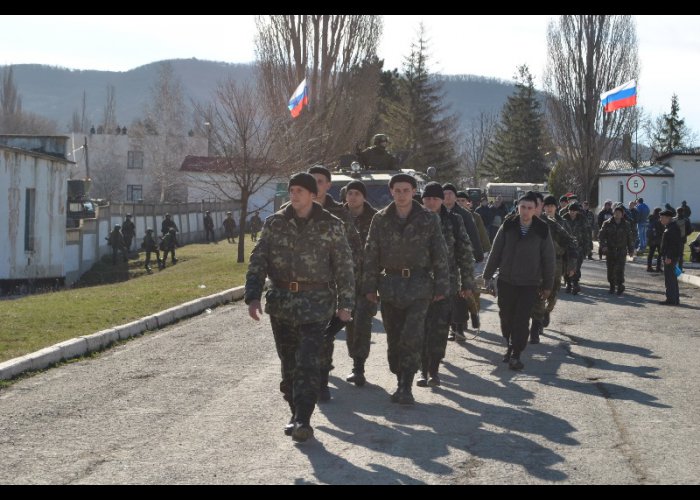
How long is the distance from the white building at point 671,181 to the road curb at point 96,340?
4496 centimetres

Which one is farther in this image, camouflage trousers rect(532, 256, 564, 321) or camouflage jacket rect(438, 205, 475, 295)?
camouflage trousers rect(532, 256, 564, 321)

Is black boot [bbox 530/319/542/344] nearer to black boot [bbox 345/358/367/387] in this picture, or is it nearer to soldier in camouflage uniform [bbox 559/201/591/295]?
black boot [bbox 345/358/367/387]

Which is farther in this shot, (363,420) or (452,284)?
(452,284)

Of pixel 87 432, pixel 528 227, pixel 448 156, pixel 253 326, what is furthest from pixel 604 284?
pixel 448 156

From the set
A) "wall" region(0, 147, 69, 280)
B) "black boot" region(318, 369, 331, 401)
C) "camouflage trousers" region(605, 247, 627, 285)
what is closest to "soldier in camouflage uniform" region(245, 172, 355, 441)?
"black boot" region(318, 369, 331, 401)

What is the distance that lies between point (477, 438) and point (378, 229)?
95.2 inches

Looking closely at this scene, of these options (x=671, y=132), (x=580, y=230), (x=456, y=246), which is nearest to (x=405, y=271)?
(x=456, y=246)

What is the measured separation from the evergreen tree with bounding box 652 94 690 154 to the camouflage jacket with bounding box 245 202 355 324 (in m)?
85.9

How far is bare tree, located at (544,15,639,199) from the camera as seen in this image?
192 feet

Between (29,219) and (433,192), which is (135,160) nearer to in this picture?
(29,219)

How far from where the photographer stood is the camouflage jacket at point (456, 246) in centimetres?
1096

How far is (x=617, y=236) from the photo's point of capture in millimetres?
21906

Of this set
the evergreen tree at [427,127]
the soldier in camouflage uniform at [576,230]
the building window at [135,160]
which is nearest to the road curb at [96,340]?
the soldier in camouflage uniform at [576,230]

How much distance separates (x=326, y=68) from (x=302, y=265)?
46554mm
